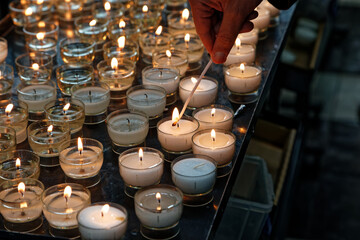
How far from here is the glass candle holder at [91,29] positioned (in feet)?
11.1

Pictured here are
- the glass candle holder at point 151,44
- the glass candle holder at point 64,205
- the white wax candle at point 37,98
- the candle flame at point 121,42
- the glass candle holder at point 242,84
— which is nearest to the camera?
the glass candle holder at point 64,205

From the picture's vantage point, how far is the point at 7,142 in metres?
2.41

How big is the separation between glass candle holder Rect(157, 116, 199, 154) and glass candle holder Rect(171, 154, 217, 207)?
18 cm

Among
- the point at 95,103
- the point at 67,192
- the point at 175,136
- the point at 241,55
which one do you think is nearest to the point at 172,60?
the point at 241,55

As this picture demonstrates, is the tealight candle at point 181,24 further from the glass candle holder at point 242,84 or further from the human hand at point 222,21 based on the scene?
the human hand at point 222,21

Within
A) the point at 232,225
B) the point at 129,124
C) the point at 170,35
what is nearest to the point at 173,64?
the point at 170,35

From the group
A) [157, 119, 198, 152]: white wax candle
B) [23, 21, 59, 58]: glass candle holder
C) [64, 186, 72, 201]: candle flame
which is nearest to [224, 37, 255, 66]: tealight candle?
[157, 119, 198, 152]: white wax candle

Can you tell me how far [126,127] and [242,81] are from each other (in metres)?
0.62

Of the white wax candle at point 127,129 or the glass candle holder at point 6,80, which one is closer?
the white wax candle at point 127,129

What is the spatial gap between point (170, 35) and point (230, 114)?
0.92 m

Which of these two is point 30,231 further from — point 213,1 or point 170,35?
point 170,35

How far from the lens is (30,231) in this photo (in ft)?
6.67

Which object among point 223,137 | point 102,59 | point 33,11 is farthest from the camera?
point 33,11

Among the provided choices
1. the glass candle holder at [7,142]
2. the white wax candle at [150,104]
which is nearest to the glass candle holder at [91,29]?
the white wax candle at [150,104]
